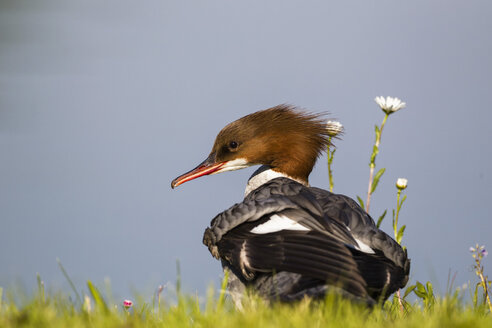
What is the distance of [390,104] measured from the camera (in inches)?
234

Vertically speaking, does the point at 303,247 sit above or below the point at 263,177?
below

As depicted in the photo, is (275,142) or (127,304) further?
(275,142)

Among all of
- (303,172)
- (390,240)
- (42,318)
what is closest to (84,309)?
(42,318)

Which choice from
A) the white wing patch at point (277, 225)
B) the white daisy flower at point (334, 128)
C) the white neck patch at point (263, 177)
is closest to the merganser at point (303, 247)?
the white wing patch at point (277, 225)

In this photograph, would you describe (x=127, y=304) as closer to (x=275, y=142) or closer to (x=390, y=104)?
(x=275, y=142)

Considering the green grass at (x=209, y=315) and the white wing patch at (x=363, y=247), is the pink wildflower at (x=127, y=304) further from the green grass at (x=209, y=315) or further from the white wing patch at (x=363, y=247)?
the white wing patch at (x=363, y=247)

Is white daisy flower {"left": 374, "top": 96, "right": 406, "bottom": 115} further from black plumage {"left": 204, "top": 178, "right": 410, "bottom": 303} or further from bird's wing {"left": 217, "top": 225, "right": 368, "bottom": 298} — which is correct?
bird's wing {"left": 217, "top": 225, "right": 368, "bottom": 298}

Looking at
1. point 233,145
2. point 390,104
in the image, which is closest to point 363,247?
point 390,104

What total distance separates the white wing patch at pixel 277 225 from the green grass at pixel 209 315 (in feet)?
1.71

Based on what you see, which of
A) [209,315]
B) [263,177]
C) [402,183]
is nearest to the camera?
[209,315]

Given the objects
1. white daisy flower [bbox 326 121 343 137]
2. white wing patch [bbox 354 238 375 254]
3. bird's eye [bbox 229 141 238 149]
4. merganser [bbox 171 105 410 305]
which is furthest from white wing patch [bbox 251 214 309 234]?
white daisy flower [bbox 326 121 343 137]

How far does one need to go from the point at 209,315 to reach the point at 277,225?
3.20 feet

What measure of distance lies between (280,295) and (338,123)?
9.48 ft

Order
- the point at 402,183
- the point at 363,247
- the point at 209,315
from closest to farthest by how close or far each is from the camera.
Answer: the point at 209,315 → the point at 363,247 → the point at 402,183
